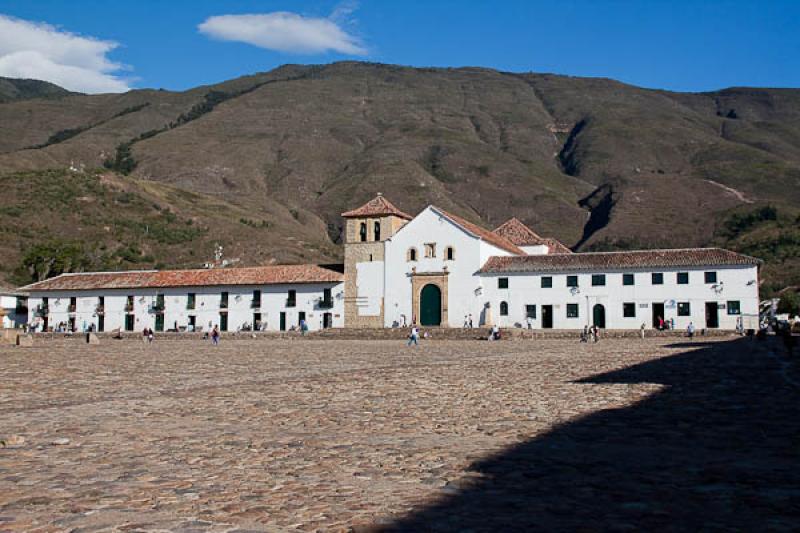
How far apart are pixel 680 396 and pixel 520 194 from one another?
11675 centimetres

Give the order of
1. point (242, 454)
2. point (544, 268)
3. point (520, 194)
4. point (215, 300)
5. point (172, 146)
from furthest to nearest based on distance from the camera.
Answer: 1. point (172, 146)
2. point (520, 194)
3. point (215, 300)
4. point (544, 268)
5. point (242, 454)

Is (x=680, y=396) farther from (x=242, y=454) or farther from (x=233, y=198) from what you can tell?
(x=233, y=198)

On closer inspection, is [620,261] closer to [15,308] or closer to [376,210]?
[376,210]

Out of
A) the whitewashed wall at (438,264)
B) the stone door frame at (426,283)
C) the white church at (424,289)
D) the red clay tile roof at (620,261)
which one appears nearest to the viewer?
the red clay tile roof at (620,261)

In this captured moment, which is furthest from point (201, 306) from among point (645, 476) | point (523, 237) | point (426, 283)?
point (645, 476)

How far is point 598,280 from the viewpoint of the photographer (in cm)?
4716

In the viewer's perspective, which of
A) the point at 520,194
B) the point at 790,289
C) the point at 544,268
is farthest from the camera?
the point at 520,194

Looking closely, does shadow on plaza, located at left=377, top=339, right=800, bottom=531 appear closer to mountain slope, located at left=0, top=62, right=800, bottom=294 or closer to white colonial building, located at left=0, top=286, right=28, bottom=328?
white colonial building, located at left=0, top=286, right=28, bottom=328

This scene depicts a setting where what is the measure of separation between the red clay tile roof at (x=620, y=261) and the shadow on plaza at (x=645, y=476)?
36515 mm

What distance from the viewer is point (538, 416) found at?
9.29 metres

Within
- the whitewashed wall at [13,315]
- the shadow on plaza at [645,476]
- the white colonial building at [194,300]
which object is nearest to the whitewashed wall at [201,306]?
the white colonial building at [194,300]

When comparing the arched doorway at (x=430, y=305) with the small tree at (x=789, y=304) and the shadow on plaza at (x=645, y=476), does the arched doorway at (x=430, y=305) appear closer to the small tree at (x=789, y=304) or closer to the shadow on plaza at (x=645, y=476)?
the small tree at (x=789, y=304)

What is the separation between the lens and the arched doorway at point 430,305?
163ft

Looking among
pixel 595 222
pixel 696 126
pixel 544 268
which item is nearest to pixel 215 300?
pixel 544 268
